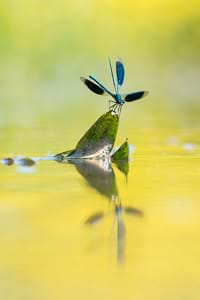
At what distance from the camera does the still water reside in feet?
2.61

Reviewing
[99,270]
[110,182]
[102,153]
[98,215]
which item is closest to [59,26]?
[102,153]

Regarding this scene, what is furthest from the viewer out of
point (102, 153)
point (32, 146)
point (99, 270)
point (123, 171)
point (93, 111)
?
point (93, 111)

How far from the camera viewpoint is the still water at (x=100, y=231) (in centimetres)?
80

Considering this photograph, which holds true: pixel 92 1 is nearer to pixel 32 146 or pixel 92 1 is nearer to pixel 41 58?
pixel 41 58

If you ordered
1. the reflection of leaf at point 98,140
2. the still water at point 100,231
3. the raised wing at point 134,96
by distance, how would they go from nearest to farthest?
the still water at point 100,231
the raised wing at point 134,96
the reflection of leaf at point 98,140

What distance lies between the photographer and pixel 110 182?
5.78 feet

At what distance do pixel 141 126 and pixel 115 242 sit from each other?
2.97 metres

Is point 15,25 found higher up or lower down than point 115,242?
higher up

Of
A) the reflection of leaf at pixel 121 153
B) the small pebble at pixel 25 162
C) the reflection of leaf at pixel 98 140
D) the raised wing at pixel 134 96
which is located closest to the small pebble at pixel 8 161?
the small pebble at pixel 25 162

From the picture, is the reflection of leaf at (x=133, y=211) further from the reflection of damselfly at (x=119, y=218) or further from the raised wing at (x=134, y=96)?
the raised wing at (x=134, y=96)

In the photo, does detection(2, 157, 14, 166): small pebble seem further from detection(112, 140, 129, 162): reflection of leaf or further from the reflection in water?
detection(112, 140, 129, 162): reflection of leaf

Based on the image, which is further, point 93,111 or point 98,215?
point 93,111

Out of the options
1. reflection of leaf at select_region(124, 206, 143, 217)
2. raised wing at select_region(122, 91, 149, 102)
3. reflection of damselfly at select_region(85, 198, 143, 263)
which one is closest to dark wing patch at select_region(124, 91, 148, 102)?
raised wing at select_region(122, 91, 149, 102)

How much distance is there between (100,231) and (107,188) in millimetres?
543
